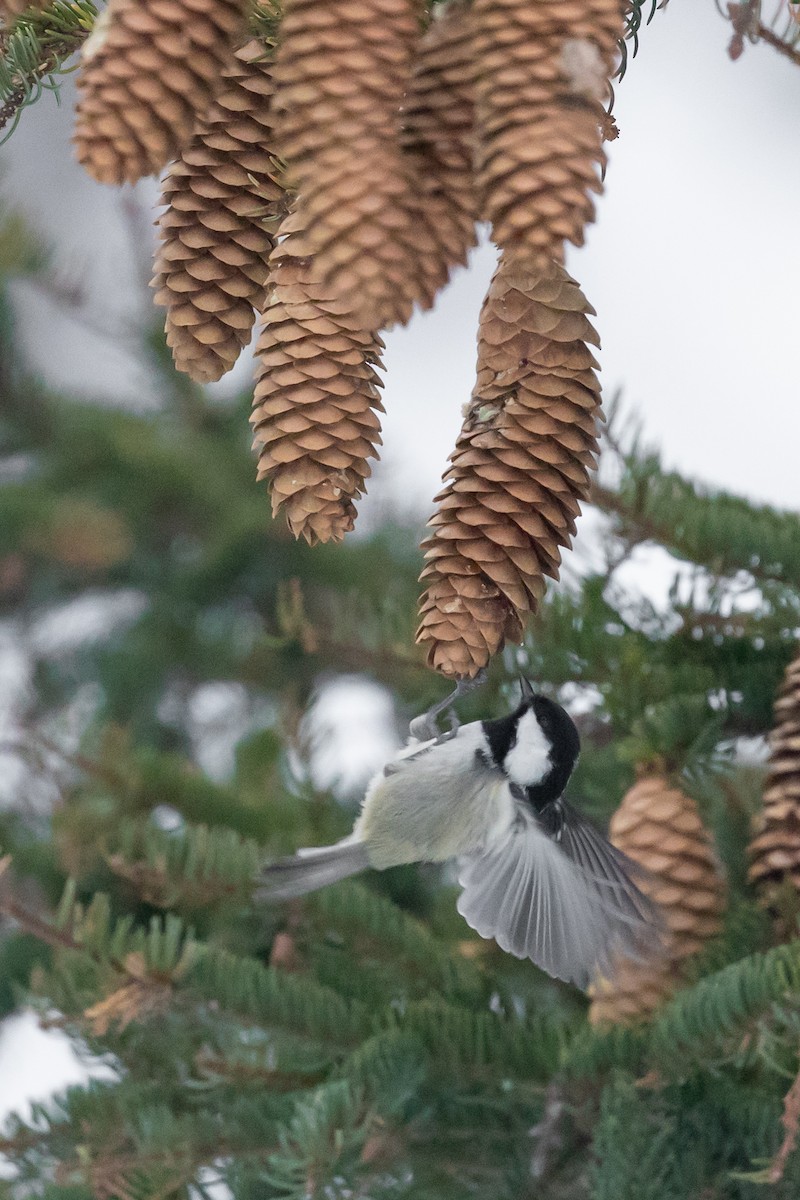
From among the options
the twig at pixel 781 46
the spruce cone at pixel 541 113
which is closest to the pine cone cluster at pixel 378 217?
the spruce cone at pixel 541 113

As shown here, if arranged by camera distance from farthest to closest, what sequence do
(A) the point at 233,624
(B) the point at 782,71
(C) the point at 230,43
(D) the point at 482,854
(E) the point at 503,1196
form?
(B) the point at 782,71
(A) the point at 233,624
(D) the point at 482,854
(E) the point at 503,1196
(C) the point at 230,43

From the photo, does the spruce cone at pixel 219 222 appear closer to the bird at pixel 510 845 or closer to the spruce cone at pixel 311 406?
the spruce cone at pixel 311 406

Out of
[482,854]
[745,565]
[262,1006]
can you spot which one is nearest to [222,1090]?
[262,1006]

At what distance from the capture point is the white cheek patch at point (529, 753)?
70 centimetres

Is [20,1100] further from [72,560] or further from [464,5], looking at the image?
[464,5]

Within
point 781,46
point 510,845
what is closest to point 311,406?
point 781,46

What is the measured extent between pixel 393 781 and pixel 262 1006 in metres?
0.20

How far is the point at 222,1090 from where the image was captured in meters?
0.73

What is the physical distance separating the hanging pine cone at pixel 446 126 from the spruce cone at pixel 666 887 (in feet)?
1.55

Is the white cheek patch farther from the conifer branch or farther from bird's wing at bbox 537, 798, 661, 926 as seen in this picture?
the conifer branch

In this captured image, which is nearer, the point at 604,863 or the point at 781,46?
the point at 781,46

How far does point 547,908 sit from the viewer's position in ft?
2.54

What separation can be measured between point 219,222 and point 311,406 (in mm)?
54

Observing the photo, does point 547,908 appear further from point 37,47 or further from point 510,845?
point 37,47
